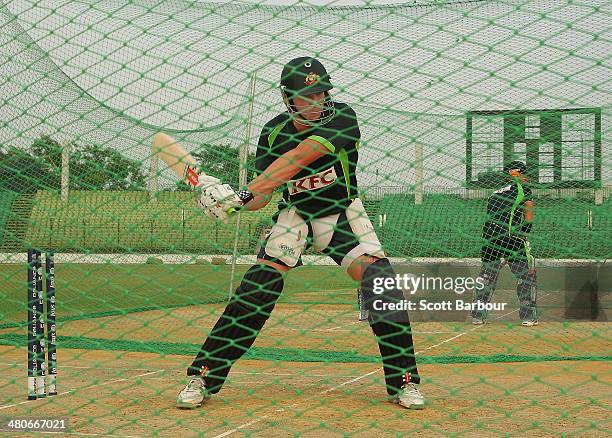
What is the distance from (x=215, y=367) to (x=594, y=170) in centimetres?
239

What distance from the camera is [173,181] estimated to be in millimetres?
4617

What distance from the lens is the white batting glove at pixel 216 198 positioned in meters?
4.49

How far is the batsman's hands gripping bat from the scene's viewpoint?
448cm

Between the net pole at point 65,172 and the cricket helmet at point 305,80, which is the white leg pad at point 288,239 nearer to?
the cricket helmet at point 305,80

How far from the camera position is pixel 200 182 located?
14.9 ft

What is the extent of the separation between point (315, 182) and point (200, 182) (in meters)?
0.71

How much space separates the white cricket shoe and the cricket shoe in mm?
1108

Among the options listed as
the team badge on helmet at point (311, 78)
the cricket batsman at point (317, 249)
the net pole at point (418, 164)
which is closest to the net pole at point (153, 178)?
the cricket batsman at point (317, 249)

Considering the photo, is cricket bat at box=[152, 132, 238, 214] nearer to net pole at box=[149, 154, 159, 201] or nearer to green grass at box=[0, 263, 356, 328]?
net pole at box=[149, 154, 159, 201]

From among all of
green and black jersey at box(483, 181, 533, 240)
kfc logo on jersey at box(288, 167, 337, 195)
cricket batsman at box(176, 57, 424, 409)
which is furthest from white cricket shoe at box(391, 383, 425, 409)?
green and black jersey at box(483, 181, 533, 240)

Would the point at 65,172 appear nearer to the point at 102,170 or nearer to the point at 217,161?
the point at 102,170

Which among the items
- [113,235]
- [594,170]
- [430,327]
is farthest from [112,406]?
[430,327]

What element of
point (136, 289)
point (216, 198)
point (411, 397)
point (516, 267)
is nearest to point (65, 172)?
point (216, 198)

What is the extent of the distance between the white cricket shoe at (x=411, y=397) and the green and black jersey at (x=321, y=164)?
1075 millimetres
